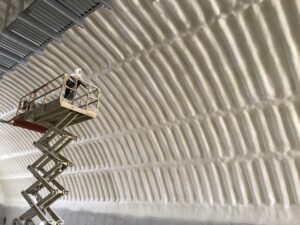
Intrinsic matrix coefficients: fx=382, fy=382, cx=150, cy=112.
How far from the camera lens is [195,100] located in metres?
11.3

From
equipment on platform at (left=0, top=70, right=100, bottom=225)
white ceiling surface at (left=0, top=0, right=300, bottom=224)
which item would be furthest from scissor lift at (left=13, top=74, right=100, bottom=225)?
white ceiling surface at (left=0, top=0, right=300, bottom=224)

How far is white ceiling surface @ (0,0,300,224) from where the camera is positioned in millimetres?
9172

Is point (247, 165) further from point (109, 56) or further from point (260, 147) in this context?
point (109, 56)

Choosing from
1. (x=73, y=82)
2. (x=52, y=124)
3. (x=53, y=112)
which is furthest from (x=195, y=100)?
(x=52, y=124)

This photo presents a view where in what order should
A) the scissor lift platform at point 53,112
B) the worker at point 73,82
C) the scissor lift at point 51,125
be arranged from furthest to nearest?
the worker at point 73,82, the scissor lift at point 51,125, the scissor lift platform at point 53,112

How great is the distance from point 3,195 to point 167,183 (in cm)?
1849

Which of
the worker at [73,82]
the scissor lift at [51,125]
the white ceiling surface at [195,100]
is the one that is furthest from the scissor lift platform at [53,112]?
the white ceiling surface at [195,100]

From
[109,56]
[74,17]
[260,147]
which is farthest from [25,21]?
[260,147]

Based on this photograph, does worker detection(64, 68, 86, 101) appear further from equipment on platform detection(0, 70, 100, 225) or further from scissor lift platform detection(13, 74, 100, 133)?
scissor lift platform detection(13, 74, 100, 133)

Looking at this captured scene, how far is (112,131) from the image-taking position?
14.7m

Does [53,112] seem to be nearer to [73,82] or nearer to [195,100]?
[73,82]

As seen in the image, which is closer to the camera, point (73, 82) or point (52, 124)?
point (73, 82)

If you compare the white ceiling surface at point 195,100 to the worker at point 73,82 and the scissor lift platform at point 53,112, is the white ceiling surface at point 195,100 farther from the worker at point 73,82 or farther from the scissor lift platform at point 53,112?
the scissor lift platform at point 53,112

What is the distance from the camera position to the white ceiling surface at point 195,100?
917cm
